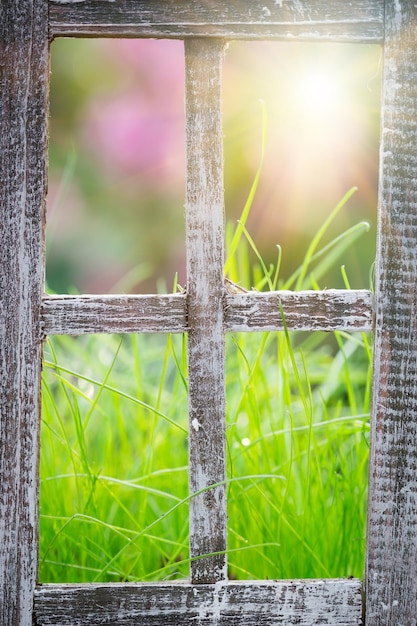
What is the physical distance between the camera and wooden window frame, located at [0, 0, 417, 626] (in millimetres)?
856

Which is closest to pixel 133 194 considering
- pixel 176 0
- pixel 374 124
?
pixel 374 124

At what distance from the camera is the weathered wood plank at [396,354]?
2.85 feet

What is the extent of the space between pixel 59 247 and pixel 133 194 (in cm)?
33

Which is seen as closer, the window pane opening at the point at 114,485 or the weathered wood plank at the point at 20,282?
the weathered wood plank at the point at 20,282

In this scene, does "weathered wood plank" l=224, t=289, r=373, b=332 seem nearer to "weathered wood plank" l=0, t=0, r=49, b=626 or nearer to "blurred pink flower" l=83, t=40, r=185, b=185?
"weathered wood plank" l=0, t=0, r=49, b=626

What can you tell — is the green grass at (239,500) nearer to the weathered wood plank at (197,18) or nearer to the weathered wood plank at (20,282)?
the weathered wood plank at (20,282)

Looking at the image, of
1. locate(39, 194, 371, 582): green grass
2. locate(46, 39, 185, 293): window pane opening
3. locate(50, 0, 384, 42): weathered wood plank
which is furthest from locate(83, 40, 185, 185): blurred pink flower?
locate(50, 0, 384, 42): weathered wood plank

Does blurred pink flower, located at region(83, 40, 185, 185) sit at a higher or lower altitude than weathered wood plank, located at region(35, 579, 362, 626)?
higher

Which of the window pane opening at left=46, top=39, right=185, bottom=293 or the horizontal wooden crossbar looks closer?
the horizontal wooden crossbar

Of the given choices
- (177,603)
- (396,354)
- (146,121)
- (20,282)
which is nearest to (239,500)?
(177,603)

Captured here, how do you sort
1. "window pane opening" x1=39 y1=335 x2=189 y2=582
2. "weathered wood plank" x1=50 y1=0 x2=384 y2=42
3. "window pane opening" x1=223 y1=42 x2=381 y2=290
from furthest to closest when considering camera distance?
"window pane opening" x1=223 y1=42 x2=381 y2=290 → "window pane opening" x1=39 y1=335 x2=189 y2=582 → "weathered wood plank" x1=50 y1=0 x2=384 y2=42

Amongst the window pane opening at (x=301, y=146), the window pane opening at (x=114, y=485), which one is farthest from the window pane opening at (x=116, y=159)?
the window pane opening at (x=114, y=485)

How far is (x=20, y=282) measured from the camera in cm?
87

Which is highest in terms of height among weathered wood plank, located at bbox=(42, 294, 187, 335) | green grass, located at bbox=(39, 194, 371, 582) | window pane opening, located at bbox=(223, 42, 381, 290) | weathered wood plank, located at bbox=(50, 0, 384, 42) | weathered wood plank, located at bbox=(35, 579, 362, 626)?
window pane opening, located at bbox=(223, 42, 381, 290)
